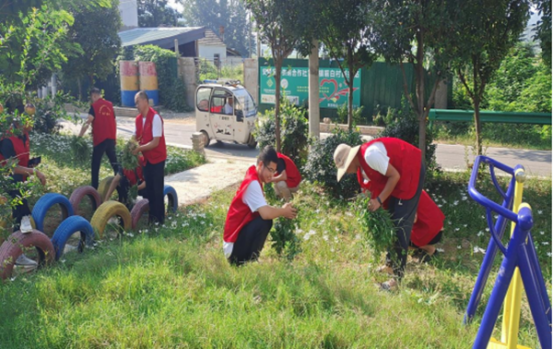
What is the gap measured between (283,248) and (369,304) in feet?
5.17

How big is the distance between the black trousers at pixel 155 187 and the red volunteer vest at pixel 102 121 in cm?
155

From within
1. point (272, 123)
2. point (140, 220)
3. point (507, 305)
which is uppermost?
point (272, 123)

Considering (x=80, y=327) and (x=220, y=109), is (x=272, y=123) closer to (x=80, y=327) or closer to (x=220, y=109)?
(x=220, y=109)

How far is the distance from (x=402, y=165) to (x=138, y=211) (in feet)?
12.9

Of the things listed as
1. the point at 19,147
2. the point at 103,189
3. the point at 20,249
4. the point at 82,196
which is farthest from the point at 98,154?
the point at 20,249

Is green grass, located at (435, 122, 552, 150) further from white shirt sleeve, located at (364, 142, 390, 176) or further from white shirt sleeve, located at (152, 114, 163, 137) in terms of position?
white shirt sleeve, located at (364, 142, 390, 176)

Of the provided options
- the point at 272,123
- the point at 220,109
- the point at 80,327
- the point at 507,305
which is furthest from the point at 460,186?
the point at 220,109

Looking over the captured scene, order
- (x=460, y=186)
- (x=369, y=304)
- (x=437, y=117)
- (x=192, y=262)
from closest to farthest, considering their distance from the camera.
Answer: (x=369, y=304)
(x=192, y=262)
(x=460, y=186)
(x=437, y=117)

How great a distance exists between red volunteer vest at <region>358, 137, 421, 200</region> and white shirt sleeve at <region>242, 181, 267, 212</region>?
1024 mm

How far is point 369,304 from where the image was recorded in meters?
4.16

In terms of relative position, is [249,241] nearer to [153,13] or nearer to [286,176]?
[286,176]

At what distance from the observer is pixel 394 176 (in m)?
4.94

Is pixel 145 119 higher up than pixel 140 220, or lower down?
higher up

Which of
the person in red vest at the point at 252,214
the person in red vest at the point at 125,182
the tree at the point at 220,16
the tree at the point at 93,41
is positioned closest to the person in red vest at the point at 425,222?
the person in red vest at the point at 252,214
